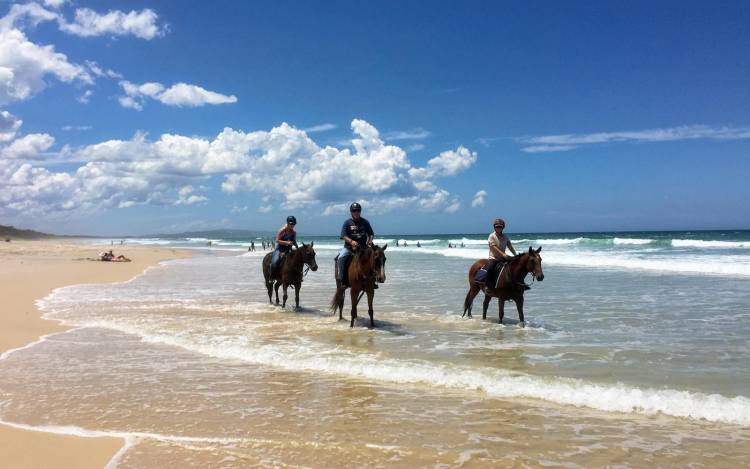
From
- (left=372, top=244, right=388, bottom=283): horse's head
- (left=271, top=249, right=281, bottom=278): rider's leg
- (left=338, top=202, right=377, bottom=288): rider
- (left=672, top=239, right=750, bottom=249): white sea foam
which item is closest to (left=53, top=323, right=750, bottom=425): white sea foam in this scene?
(left=372, top=244, right=388, bottom=283): horse's head

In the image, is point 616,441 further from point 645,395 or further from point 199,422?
point 199,422

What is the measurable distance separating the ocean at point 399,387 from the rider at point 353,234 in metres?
1.35

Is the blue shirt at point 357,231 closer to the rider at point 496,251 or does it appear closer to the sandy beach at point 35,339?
the rider at point 496,251

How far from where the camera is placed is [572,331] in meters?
9.65

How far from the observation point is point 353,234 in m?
11.0

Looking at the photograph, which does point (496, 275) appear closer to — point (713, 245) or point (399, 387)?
point (399, 387)

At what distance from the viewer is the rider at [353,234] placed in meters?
10.9

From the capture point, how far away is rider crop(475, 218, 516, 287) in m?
10.6

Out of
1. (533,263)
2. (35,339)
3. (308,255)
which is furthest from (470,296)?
(35,339)

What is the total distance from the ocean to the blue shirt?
177 centimetres

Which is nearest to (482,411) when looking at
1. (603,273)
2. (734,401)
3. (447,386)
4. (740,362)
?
(447,386)

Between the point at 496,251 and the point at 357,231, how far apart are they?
296 cm

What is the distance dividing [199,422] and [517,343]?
18.2 ft

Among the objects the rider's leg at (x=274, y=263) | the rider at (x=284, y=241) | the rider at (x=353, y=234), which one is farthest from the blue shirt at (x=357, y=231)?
the rider's leg at (x=274, y=263)
